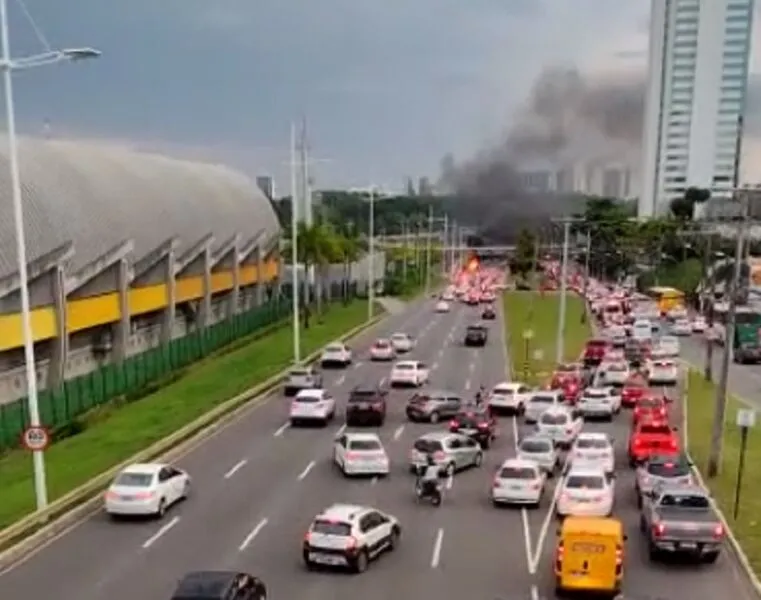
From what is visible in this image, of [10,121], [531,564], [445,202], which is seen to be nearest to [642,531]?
[531,564]

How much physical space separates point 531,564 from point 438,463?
879cm

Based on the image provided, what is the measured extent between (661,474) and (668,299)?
7957 centimetres

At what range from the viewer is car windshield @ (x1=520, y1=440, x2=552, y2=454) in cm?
3234

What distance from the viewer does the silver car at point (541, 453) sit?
105 feet

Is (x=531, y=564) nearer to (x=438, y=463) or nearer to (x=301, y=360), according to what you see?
(x=438, y=463)

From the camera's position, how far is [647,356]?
2498 inches

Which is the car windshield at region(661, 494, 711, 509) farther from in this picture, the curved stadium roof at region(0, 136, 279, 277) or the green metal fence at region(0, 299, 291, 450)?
the curved stadium roof at region(0, 136, 279, 277)

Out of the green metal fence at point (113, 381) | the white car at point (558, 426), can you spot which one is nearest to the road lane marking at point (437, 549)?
the white car at point (558, 426)

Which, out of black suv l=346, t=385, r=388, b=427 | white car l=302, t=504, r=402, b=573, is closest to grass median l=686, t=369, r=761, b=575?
white car l=302, t=504, r=402, b=573

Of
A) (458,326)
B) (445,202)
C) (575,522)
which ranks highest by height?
(445,202)

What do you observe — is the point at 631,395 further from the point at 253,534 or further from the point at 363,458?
the point at 253,534

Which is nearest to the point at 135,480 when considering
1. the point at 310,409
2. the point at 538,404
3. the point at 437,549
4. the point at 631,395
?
the point at 437,549

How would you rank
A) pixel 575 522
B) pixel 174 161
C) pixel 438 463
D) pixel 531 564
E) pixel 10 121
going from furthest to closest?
pixel 174 161 < pixel 438 463 < pixel 10 121 < pixel 531 564 < pixel 575 522

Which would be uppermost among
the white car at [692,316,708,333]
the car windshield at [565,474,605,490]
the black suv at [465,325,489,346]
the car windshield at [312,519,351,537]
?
the car windshield at [312,519,351,537]
